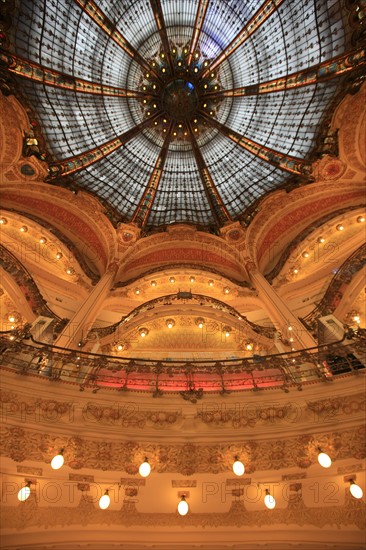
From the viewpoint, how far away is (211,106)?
52.0 ft

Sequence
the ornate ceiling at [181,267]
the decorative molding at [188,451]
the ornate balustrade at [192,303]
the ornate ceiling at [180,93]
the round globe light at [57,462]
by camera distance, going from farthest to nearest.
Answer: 1. the ornate ceiling at [180,93]
2. the ornate balustrade at [192,303]
3. the ornate ceiling at [181,267]
4. the decorative molding at [188,451]
5. the round globe light at [57,462]

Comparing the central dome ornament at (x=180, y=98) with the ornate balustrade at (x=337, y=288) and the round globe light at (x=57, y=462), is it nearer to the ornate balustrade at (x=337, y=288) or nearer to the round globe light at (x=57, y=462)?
the ornate balustrade at (x=337, y=288)

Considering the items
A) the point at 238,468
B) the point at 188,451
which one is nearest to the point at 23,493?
the point at 188,451

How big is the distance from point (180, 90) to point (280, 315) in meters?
11.8

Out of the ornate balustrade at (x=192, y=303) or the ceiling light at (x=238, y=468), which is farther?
the ornate balustrade at (x=192, y=303)

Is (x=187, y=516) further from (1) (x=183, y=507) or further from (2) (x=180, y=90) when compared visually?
(2) (x=180, y=90)

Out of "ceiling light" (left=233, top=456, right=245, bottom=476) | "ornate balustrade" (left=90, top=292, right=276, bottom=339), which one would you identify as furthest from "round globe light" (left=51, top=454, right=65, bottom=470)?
"ornate balustrade" (left=90, top=292, right=276, bottom=339)

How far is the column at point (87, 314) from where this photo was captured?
10097 millimetres

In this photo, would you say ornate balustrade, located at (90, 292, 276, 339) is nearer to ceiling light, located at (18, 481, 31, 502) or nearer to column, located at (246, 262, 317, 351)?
column, located at (246, 262, 317, 351)

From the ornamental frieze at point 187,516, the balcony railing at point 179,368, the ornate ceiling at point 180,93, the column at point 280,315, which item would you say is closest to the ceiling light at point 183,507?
the ornamental frieze at point 187,516

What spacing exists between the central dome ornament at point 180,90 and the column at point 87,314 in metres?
8.06

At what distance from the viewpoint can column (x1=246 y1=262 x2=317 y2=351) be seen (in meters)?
10.1

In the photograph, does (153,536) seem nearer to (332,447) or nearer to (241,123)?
(332,447)

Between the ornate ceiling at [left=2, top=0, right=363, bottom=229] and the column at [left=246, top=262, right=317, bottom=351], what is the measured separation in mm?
3978
